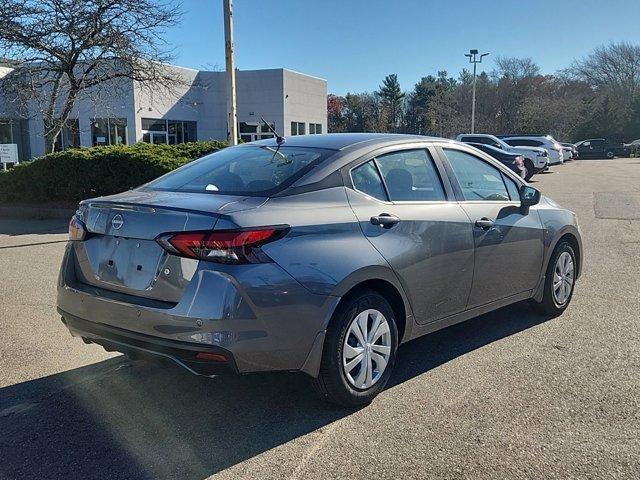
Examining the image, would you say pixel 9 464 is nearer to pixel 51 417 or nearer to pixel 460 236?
pixel 51 417

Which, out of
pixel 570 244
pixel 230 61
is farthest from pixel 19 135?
pixel 570 244

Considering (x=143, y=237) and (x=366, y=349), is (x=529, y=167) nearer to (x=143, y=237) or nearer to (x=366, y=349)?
(x=366, y=349)

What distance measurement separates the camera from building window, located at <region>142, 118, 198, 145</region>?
35.7 metres

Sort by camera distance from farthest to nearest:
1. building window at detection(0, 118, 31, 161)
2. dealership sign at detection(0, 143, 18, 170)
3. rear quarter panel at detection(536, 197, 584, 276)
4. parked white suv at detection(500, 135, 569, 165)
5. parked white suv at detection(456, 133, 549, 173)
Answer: building window at detection(0, 118, 31, 161)
parked white suv at detection(500, 135, 569, 165)
parked white suv at detection(456, 133, 549, 173)
dealership sign at detection(0, 143, 18, 170)
rear quarter panel at detection(536, 197, 584, 276)

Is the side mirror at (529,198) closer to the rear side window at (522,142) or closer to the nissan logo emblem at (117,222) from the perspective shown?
the nissan logo emblem at (117,222)

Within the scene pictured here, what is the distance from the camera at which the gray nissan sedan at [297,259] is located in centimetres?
323

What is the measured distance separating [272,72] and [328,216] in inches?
1497

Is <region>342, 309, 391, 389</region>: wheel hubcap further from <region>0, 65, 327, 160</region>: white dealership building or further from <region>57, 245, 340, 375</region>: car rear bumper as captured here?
<region>0, 65, 327, 160</region>: white dealership building

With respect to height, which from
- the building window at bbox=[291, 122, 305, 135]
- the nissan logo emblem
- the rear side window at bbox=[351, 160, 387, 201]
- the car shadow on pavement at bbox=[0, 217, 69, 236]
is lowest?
the car shadow on pavement at bbox=[0, 217, 69, 236]

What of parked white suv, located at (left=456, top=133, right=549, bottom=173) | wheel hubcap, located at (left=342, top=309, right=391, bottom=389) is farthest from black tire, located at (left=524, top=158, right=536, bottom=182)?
wheel hubcap, located at (left=342, top=309, right=391, bottom=389)

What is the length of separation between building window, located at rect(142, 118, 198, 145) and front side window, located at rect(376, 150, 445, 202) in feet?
106

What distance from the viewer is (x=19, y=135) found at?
3391 centimetres

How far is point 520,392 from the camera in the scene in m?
4.00

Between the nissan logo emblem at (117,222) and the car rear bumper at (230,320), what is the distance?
394 millimetres
